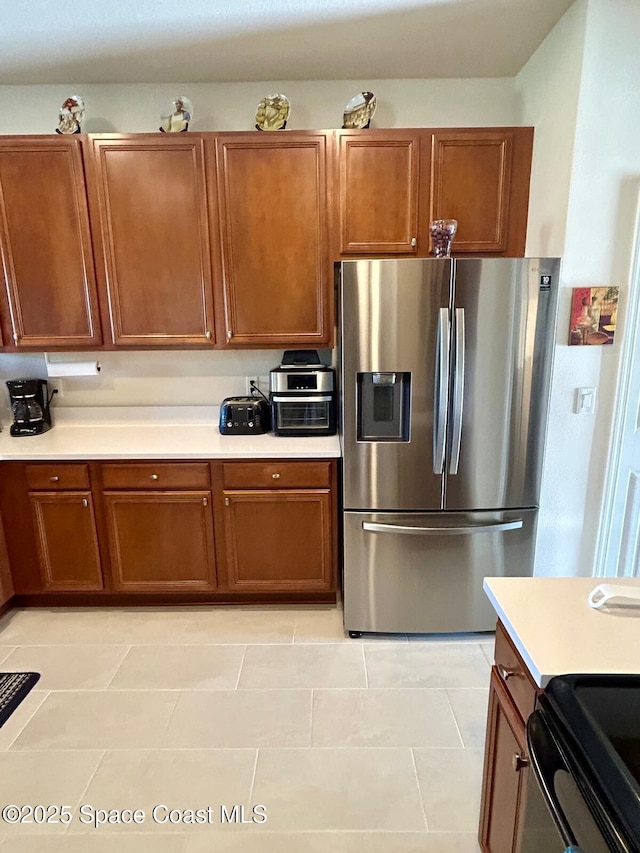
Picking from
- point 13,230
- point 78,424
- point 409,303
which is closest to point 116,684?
point 78,424

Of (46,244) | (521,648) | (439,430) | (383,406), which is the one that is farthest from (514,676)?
(46,244)

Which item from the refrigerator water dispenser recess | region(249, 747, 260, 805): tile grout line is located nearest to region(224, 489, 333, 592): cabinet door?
the refrigerator water dispenser recess

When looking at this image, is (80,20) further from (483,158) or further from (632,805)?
(632,805)

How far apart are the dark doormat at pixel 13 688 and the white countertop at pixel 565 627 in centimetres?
204

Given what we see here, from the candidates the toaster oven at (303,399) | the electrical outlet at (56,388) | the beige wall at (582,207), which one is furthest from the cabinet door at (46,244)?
the beige wall at (582,207)

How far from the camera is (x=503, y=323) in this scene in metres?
2.23

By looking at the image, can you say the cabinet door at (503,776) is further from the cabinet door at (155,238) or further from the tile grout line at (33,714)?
the cabinet door at (155,238)

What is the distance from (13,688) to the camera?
7.48 ft

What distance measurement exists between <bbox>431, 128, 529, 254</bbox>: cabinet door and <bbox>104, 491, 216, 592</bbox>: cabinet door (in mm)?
1873

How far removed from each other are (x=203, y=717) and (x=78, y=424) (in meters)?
1.85

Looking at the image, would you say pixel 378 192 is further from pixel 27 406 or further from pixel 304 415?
pixel 27 406

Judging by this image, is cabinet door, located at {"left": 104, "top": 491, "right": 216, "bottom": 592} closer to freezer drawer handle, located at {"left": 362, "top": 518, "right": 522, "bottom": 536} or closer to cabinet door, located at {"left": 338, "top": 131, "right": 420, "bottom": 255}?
freezer drawer handle, located at {"left": 362, "top": 518, "right": 522, "bottom": 536}

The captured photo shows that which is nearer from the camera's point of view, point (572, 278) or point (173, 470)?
point (572, 278)

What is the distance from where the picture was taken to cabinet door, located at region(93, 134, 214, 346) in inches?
101
